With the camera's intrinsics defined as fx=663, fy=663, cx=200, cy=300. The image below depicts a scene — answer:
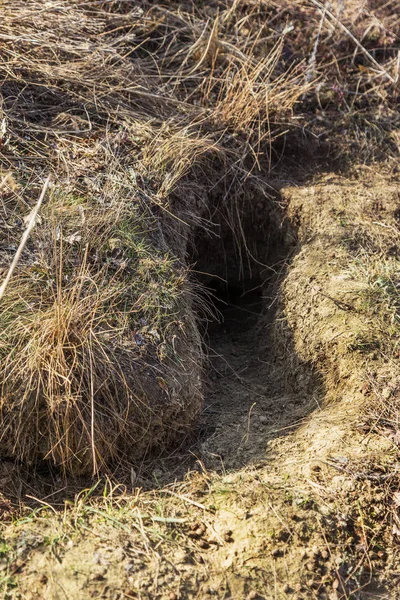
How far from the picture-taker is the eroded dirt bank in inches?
102

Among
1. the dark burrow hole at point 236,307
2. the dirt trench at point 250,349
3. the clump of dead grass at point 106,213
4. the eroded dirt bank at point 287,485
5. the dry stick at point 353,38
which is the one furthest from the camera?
the dry stick at point 353,38

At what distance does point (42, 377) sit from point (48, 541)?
0.69 m

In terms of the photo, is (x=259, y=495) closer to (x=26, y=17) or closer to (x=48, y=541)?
(x=48, y=541)

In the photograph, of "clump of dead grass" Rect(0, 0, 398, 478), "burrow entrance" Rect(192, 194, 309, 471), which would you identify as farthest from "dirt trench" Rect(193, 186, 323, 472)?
"clump of dead grass" Rect(0, 0, 398, 478)

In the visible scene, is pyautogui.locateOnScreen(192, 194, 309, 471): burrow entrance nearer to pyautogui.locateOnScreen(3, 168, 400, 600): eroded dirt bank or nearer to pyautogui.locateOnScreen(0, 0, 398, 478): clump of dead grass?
pyautogui.locateOnScreen(3, 168, 400, 600): eroded dirt bank

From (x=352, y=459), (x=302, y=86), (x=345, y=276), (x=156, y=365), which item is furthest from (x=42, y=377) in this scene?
(x=302, y=86)

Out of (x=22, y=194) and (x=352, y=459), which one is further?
(x=22, y=194)

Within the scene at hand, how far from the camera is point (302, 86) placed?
4.69 meters

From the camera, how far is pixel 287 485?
288 centimetres

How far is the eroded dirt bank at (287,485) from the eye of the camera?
2596mm

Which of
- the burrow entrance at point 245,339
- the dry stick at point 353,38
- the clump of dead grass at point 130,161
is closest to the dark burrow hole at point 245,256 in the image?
the burrow entrance at point 245,339

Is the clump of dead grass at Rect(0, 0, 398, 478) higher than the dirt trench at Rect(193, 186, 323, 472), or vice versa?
the clump of dead grass at Rect(0, 0, 398, 478)

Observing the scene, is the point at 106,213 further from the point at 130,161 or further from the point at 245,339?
the point at 245,339

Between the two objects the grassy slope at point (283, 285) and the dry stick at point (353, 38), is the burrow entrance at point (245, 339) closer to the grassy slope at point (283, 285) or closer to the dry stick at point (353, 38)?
the grassy slope at point (283, 285)
